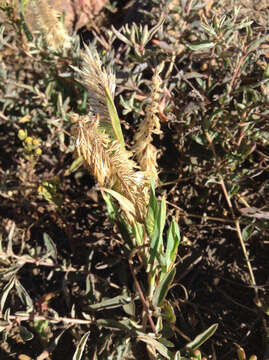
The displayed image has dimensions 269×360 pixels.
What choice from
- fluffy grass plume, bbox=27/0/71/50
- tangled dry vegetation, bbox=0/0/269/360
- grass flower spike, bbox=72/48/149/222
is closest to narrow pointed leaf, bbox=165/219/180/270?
tangled dry vegetation, bbox=0/0/269/360

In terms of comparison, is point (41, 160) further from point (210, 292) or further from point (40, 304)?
point (210, 292)

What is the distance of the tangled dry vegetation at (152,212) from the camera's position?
1491 mm

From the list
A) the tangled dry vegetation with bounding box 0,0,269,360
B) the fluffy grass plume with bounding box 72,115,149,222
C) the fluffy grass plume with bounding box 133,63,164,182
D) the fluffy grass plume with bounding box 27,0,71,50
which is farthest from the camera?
the fluffy grass plume with bounding box 27,0,71,50

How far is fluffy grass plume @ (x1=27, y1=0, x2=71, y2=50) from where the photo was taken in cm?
194

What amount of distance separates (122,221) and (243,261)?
780 mm

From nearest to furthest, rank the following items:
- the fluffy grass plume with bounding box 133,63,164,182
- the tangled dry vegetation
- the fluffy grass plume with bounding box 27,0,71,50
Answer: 1. the fluffy grass plume with bounding box 133,63,164,182
2. the tangled dry vegetation
3. the fluffy grass plume with bounding box 27,0,71,50

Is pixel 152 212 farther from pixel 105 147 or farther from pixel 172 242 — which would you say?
pixel 105 147

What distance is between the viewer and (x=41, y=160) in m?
2.35

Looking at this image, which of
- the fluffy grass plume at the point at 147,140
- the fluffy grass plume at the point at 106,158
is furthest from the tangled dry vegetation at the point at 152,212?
the fluffy grass plume at the point at 106,158

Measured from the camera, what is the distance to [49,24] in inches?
76.7

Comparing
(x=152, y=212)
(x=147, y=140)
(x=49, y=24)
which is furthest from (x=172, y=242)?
(x=49, y=24)

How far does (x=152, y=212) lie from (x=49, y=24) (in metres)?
1.22

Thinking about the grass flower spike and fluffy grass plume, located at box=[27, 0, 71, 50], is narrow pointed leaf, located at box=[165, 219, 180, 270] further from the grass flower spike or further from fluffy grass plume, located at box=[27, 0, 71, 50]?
fluffy grass plume, located at box=[27, 0, 71, 50]

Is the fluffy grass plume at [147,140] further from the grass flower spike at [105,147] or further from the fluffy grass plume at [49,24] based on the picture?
the fluffy grass plume at [49,24]
